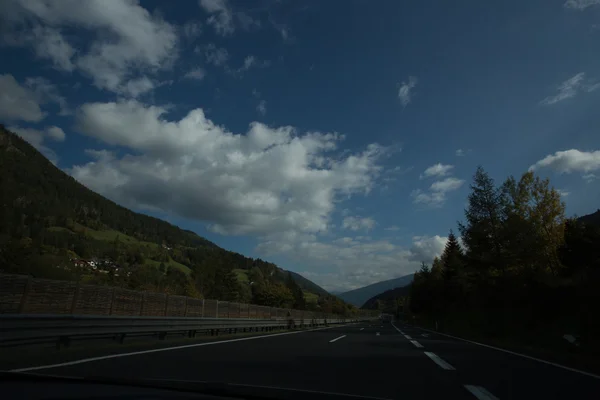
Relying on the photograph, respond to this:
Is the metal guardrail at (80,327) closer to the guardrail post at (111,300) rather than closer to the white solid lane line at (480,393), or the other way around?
the guardrail post at (111,300)

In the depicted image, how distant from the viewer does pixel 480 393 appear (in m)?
5.03

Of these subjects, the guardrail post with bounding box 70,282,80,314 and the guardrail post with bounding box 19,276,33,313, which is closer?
the guardrail post with bounding box 19,276,33,313

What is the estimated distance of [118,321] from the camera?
34.4ft

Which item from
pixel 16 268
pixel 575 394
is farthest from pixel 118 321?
pixel 16 268

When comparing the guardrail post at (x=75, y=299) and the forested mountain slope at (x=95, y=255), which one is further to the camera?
the forested mountain slope at (x=95, y=255)

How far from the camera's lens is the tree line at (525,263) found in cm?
2272

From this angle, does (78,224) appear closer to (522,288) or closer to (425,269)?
(425,269)

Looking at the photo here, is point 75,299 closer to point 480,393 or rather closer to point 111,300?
point 111,300

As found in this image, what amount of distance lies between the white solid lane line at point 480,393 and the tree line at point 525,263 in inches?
514

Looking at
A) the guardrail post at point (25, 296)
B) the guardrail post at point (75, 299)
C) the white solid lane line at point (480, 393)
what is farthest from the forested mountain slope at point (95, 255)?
the white solid lane line at point (480, 393)

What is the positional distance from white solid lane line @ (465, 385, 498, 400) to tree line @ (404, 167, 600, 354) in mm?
13051

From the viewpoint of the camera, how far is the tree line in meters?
22.7

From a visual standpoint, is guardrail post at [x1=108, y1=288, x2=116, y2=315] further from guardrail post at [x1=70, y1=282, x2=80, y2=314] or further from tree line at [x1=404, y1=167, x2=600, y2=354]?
tree line at [x1=404, y1=167, x2=600, y2=354]

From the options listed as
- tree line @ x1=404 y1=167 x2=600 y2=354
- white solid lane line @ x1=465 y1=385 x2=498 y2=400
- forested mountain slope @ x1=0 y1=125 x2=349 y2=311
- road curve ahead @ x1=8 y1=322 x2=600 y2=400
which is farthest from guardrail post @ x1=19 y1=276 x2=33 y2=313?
forested mountain slope @ x1=0 y1=125 x2=349 y2=311
